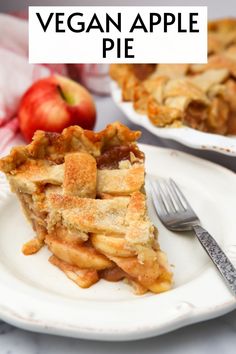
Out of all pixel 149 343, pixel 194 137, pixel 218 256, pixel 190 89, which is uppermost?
pixel 190 89

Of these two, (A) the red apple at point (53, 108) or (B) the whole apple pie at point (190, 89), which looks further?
(A) the red apple at point (53, 108)

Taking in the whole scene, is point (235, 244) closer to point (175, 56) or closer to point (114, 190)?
point (114, 190)

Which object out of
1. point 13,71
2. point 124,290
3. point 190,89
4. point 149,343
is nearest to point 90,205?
point 124,290

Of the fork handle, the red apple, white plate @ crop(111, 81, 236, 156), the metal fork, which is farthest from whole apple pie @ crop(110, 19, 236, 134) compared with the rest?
the fork handle

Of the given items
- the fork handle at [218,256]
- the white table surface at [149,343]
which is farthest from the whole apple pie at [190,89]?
the white table surface at [149,343]

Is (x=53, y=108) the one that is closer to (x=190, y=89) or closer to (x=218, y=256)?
(x=190, y=89)

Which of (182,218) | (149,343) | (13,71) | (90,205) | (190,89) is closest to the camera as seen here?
(149,343)

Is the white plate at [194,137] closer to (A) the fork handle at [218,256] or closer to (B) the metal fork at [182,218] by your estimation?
(B) the metal fork at [182,218]
